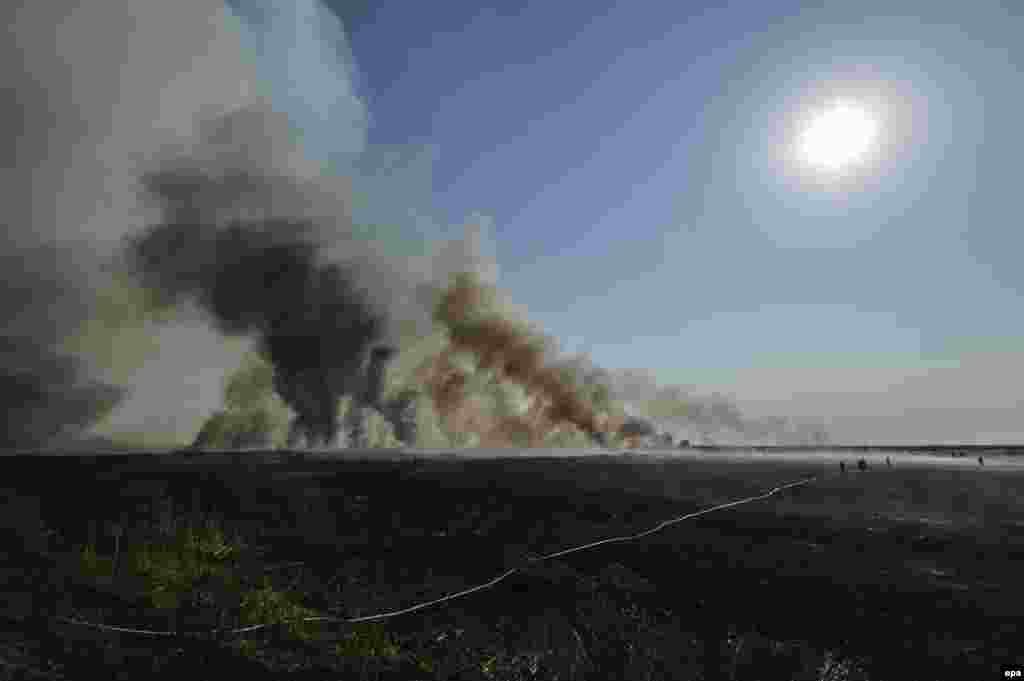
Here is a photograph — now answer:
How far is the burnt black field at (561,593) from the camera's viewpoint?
9531 millimetres

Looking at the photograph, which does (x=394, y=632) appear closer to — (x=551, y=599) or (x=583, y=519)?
(x=551, y=599)

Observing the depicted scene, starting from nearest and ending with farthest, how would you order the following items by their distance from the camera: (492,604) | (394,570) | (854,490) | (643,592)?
(492,604) < (643,592) < (394,570) < (854,490)

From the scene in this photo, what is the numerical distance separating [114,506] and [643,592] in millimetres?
25192

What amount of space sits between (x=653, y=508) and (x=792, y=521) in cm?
692

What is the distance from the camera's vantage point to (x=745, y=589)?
1435 centimetres

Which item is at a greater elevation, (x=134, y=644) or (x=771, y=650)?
(x=134, y=644)

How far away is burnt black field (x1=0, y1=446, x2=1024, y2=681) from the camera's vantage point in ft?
31.3

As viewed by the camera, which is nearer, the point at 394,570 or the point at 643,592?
the point at 643,592

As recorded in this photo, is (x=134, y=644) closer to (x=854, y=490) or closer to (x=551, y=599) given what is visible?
(x=551, y=599)

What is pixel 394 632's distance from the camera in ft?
35.8

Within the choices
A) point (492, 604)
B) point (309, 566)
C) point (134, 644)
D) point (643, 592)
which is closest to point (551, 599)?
point (492, 604)

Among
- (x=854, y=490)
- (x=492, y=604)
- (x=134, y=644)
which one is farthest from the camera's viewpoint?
(x=854, y=490)

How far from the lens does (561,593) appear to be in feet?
44.7

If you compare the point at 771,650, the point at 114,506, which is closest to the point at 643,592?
the point at 771,650
